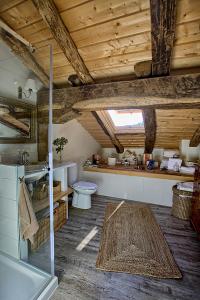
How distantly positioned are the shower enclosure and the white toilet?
3.19ft

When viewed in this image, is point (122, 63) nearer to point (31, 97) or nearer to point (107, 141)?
point (31, 97)

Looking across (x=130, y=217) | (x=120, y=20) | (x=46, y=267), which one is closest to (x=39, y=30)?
(x=120, y=20)

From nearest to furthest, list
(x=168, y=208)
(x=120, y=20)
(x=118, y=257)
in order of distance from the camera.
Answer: (x=120, y=20), (x=118, y=257), (x=168, y=208)

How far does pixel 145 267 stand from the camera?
1715mm

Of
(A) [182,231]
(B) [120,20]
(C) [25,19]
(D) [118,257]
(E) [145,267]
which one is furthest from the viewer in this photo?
(A) [182,231]

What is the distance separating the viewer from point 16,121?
210 cm

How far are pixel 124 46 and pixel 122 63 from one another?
0.72 ft

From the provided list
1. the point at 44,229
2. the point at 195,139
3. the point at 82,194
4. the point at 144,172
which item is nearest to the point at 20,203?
the point at 44,229

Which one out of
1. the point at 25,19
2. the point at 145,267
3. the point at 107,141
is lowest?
the point at 145,267

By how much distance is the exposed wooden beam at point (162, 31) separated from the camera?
113 cm

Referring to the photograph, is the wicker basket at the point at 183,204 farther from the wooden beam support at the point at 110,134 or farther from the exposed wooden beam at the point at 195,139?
the wooden beam support at the point at 110,134

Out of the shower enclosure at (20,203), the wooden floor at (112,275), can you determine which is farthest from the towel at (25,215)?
the wooden floor at (112,275)

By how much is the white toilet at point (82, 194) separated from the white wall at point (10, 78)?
105 cm

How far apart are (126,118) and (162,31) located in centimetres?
217
